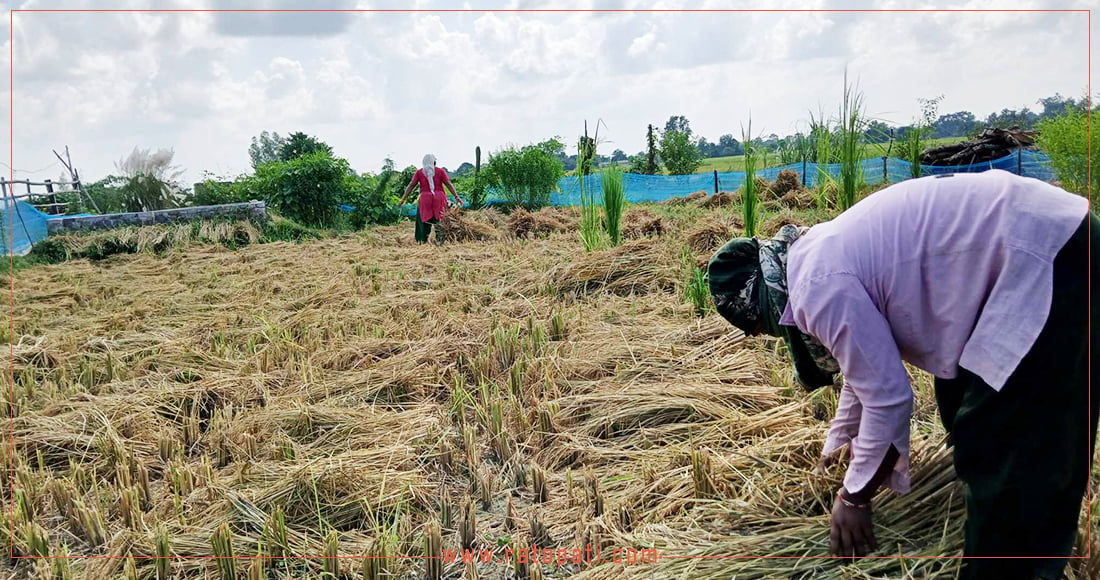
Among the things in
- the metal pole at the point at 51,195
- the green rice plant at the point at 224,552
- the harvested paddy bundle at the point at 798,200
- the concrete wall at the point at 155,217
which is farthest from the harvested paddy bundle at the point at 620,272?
the metal pole at the point at 51,195

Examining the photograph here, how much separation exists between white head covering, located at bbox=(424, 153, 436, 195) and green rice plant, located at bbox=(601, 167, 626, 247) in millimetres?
4019

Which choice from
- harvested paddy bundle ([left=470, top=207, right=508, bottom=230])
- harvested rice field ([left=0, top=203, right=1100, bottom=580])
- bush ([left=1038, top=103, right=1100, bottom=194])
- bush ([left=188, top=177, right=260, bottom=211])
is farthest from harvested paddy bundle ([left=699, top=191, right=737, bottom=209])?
bush ([left=188, top=177, right=260, bottom=211])

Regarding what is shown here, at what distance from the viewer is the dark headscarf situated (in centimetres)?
164

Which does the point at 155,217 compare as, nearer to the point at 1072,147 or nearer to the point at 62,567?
the point at 62,567

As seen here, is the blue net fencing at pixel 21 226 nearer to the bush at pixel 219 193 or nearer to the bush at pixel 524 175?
the bush at pixel 219 193

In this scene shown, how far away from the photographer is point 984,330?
4.65 feet

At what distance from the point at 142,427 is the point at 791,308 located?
9.52ft

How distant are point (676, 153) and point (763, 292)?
962 inches

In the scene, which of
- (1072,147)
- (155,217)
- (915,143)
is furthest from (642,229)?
(155,217)

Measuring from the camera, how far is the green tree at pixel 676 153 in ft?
82.8

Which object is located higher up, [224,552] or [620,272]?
[620,272]

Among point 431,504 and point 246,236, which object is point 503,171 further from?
point 431,504

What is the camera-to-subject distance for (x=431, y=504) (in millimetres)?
2438

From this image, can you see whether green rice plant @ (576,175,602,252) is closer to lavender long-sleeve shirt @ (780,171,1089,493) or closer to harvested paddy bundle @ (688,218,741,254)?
harvested paddy bundle @ (688,218,741,254)
